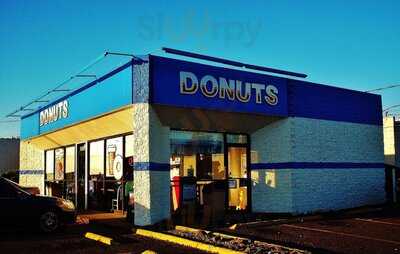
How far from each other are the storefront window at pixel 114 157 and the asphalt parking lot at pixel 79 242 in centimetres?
312

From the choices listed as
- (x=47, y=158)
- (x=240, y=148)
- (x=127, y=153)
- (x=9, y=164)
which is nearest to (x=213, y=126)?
(x=240, y=148)

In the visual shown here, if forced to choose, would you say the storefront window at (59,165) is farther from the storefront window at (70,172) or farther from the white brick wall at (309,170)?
the white brick wall at (309,170)

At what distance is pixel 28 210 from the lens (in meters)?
12.6

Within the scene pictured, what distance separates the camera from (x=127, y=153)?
1686cm

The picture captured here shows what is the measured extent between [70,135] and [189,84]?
7.76m

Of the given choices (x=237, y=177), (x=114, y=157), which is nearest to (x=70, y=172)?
(x=114, y=157)

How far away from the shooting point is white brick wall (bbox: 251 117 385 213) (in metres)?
16.8

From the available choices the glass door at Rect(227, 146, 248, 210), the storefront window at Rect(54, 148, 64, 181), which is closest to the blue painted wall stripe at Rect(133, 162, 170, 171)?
the glass door at Rect(227, 146, 248, 210)

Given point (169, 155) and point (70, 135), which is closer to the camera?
point (169, 155)

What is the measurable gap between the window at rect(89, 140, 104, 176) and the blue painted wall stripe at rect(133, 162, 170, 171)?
A: 15.7 ft

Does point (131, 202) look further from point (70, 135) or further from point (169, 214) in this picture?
point (70, 135)

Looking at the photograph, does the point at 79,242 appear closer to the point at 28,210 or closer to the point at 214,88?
the point at 28,210

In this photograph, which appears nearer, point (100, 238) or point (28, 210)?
point (100, 238)

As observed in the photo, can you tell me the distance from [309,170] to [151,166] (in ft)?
21.0
